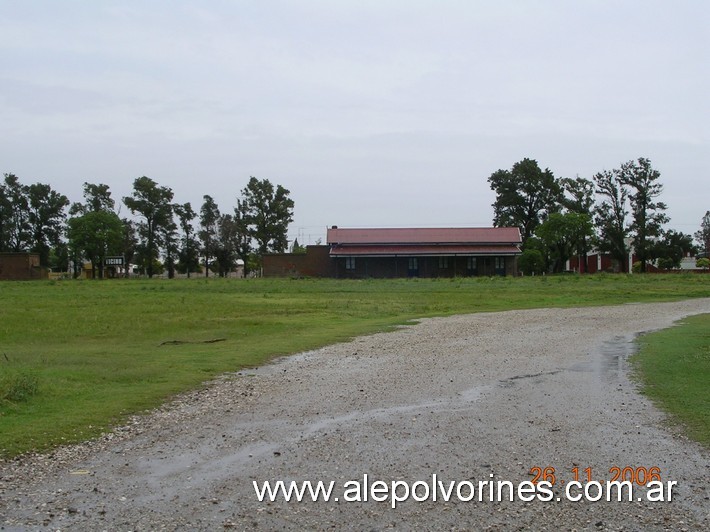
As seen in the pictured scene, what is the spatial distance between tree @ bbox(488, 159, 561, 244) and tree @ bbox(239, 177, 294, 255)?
29449 millimetres

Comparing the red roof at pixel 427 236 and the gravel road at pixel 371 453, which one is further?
the red roof at pixel 427 236

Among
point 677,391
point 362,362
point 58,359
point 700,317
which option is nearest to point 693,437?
point 677,391

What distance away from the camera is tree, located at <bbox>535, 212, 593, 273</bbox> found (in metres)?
88.8

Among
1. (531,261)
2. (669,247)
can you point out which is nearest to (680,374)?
(531,261)

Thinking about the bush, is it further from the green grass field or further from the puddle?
the puddle

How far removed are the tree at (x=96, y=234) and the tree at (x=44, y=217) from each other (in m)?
17.9

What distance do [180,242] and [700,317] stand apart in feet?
287

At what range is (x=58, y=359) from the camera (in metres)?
17.9

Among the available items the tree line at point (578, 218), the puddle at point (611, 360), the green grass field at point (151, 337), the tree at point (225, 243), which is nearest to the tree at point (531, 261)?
the tree line at point (578, 218)

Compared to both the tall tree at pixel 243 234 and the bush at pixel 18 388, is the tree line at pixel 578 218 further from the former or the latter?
the bush at pixel 18 388

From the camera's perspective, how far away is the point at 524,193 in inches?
4119

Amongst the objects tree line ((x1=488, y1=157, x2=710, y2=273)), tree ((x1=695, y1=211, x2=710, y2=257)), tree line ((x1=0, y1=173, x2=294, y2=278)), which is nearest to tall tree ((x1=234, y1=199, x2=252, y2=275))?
tree line ((x1=0, y1=173, x2=294, y2=278))

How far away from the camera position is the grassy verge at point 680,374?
34.7ft

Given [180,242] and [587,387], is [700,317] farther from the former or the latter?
[180,242]
